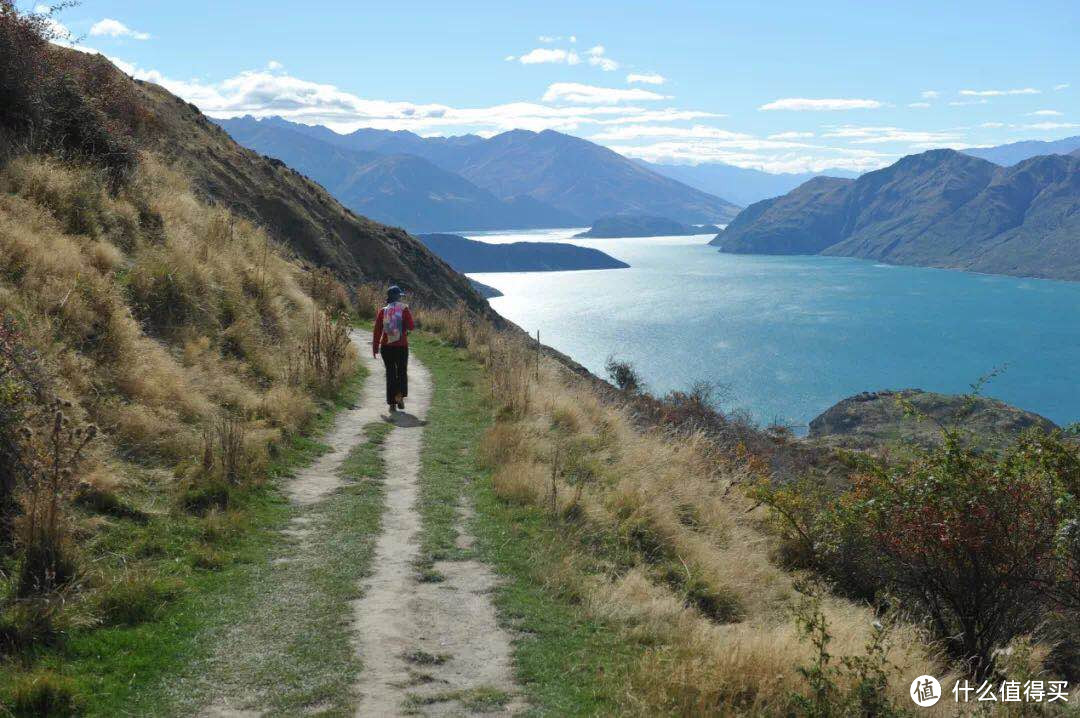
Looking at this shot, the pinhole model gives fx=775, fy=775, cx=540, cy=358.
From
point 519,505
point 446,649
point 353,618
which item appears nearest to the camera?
point 446,649

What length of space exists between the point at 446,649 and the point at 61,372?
544cm

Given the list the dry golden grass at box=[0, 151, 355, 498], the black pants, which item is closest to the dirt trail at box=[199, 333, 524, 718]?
the dry golden grass at box=[0, 151, 355, 498]

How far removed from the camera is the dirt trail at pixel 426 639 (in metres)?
4.84

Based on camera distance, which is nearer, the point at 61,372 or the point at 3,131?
the point at 61,372

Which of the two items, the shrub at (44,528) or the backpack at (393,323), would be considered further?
the backpack at (393,323)

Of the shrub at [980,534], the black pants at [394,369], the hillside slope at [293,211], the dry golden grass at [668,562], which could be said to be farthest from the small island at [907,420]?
the shrub at [980,534]

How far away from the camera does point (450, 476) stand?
34.1 feet

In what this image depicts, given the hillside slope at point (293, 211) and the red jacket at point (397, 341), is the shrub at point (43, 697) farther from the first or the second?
the hillside slope at point (293, 211)

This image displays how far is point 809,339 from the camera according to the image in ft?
411

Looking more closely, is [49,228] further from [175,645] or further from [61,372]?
[175,645]

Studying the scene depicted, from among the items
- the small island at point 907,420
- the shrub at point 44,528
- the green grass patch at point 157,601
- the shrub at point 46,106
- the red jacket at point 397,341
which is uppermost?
the shrub at point 46,106

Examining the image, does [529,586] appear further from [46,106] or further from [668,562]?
[46,106]

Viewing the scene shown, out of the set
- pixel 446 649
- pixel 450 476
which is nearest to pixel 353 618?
pixel 446 649

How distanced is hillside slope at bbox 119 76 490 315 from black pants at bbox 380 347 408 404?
2423 cm
